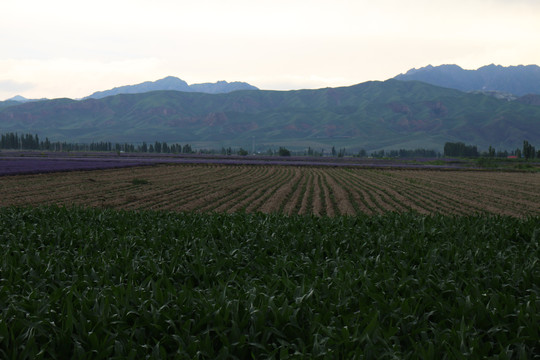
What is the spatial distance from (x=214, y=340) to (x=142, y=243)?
5228 mm

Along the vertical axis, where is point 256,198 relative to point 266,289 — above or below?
below

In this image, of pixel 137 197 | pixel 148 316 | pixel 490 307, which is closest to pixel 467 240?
pixel 490 307

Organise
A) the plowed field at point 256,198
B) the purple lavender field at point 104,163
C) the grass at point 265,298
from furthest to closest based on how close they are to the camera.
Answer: the purple lavender field at point 104,163, the plowed field at point 256,198, the grass at point 265,298

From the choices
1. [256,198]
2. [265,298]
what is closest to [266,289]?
[265,298]

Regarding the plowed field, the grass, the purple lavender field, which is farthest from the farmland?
the purple lavender field

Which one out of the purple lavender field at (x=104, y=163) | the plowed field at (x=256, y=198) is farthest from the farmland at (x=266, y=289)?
the purple lavender field at (x=104, y=163)

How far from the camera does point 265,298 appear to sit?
566 cm

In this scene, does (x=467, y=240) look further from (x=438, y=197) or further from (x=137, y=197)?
(x=438, y=197)

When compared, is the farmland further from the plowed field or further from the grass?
the plowed field

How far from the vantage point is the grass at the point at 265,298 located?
4.66 m

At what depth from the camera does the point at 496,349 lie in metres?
4.82

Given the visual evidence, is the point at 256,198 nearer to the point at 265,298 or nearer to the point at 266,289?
the point at 266,289

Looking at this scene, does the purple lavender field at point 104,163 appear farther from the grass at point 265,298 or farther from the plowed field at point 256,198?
the grass at point 265,298

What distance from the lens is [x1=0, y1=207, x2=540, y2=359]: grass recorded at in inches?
183
